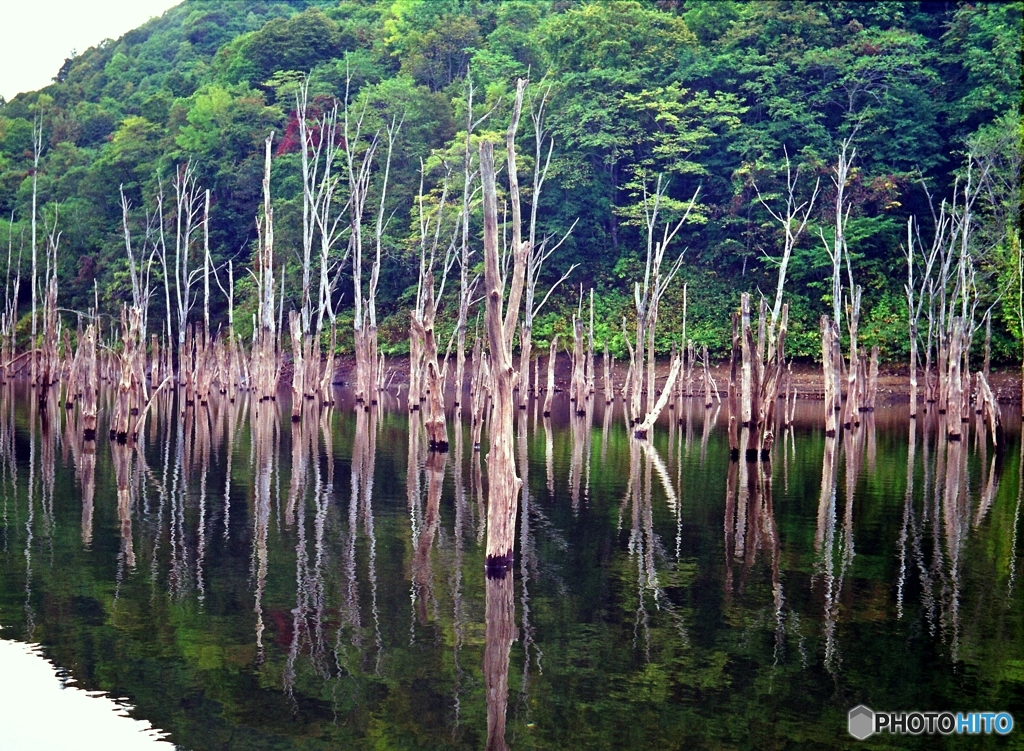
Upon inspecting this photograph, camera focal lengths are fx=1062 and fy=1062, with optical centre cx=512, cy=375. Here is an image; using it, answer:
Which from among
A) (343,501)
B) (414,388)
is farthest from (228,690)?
(414,388)

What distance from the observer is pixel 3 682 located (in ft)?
28.9

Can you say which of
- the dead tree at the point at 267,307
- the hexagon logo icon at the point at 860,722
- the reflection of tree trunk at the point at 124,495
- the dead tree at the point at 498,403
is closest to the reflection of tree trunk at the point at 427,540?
the dead tree at the point at 498,403

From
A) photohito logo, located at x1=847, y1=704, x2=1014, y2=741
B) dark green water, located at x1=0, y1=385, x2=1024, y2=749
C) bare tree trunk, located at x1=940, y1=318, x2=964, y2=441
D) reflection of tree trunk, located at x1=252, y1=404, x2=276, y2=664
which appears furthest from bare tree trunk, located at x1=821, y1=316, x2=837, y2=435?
photohito logo, located at x1=847, y1=704, x2=1014, y2=741

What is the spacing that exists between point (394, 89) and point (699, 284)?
65.0 feet

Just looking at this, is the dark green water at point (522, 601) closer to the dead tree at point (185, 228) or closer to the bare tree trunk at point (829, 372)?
the bare tree trunk at point (829, 372)

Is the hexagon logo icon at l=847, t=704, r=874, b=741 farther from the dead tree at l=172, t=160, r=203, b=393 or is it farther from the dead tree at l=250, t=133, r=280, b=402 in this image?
the dead tree at l=172, t=160, r=203, b=393

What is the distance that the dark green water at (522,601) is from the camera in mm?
8359

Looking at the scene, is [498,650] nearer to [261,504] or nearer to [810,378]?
[261,504]

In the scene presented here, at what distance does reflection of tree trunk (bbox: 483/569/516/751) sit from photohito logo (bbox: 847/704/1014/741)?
2694 millimetres

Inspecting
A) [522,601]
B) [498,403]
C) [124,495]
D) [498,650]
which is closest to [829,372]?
[498,403]

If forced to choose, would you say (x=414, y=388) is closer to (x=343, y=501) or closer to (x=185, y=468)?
(x=185, y=468)

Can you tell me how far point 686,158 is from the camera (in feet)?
172

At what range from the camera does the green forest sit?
4809cm

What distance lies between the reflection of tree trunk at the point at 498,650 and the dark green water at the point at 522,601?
0.04 m
